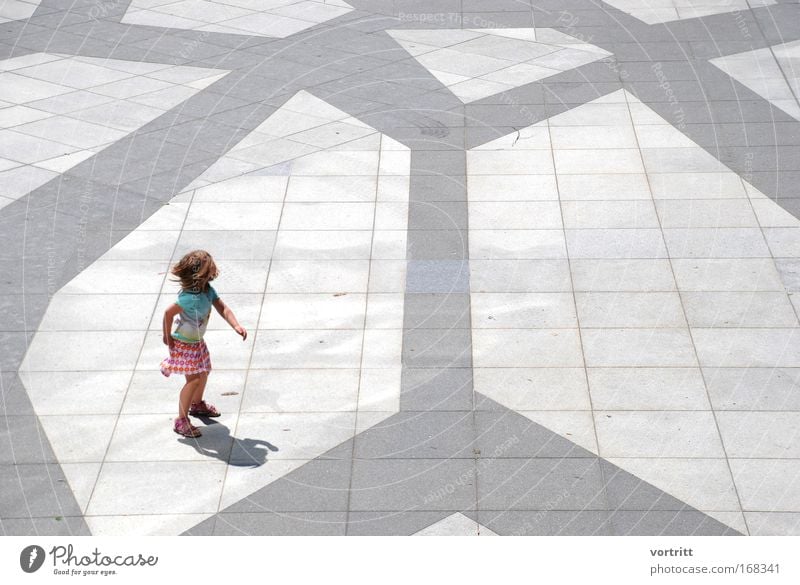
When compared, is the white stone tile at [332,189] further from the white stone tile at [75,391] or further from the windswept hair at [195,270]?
the windswept hair at [195,270]

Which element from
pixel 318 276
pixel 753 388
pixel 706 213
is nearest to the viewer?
pixel 753 388

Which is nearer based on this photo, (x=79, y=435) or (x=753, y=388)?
(x=79, y=435)

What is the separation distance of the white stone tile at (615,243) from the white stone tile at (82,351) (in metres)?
4.68

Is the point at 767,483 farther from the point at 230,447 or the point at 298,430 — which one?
the point at 230,447

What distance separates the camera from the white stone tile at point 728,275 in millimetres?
10891

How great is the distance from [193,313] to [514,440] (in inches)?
109

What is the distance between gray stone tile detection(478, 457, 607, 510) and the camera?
8.16 meters

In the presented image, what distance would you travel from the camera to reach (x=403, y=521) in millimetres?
8016

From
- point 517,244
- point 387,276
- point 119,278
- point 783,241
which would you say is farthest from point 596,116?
point 119,278

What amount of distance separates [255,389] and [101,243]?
10.9ft

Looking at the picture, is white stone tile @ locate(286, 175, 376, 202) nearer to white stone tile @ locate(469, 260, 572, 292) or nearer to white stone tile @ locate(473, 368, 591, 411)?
white stone tile @ locate(469, 260, 572, 292)

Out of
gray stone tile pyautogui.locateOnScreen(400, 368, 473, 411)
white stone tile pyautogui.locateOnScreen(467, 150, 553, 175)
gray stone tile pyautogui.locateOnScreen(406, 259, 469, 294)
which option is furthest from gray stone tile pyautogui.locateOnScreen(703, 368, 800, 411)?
white stone tile pyautogui.locateOnScreen(467, 150, 553, 175)

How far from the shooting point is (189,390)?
875 cm

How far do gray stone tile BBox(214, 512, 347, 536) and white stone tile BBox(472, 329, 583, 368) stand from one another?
2363 mm
